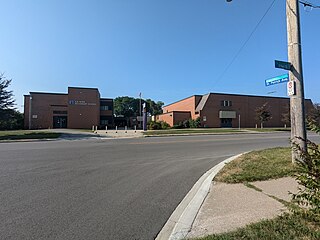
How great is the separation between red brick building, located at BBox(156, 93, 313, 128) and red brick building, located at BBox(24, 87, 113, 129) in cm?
1937

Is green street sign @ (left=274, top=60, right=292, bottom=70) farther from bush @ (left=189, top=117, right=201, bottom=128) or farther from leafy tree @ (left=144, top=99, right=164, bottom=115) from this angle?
leafy tree @ (left=144, top=99, right=164, bottom=115)

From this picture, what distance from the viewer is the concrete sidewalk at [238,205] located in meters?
3.68

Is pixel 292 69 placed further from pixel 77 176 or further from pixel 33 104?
pixel 33 104

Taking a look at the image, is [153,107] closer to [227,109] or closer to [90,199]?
[227,109]

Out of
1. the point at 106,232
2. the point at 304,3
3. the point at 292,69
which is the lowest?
the point at 106,232

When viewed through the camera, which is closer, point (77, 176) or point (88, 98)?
point (77, 176)

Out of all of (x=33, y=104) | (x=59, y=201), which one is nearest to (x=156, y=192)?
(x=59, y=201)

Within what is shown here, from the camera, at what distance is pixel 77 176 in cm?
749

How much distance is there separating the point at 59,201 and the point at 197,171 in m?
4.69

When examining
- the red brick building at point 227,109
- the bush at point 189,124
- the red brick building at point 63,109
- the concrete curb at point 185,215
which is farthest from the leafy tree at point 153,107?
the concrete curb at point 185,215

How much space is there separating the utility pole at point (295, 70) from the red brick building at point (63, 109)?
5354 centimetres

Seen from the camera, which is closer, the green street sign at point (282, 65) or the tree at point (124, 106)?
the green street sign at point (282, 65)

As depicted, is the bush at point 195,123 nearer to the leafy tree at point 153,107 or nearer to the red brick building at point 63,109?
the red brick building at point 63,109

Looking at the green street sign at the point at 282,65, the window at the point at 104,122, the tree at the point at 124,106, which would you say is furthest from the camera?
the tree at the point at 124,106
